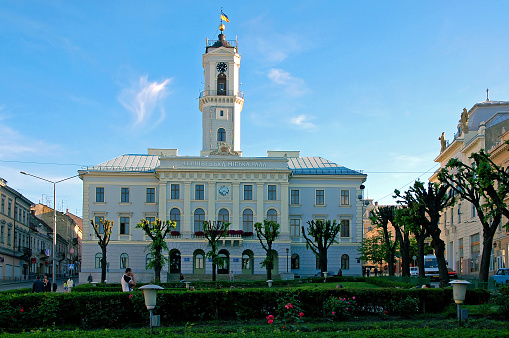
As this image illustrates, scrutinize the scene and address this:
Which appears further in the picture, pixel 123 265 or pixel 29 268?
pixel 29 268

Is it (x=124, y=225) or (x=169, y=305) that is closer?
(x=169, y=305)

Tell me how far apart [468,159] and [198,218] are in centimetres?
2956

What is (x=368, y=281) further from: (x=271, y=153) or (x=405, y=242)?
(x=271, y=153)

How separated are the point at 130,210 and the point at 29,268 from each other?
67.5 feet

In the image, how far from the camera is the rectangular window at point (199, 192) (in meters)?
67.0

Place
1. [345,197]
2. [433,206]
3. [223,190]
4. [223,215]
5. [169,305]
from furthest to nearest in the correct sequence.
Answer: [345,197] < [223,190] < [223,215] < [433,206] < [169,305]

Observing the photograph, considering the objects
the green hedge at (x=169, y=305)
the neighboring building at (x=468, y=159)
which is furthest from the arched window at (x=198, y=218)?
the green hedge at (x=169, y=305)

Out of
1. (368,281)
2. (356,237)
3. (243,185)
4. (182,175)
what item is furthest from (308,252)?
(368,281)

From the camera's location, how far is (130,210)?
67750 mm

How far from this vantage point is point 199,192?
220ft

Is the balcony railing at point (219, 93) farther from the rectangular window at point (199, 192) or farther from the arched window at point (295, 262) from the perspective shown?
the arched window at point (295, 262)

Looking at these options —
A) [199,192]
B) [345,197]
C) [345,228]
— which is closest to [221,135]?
[199,192]

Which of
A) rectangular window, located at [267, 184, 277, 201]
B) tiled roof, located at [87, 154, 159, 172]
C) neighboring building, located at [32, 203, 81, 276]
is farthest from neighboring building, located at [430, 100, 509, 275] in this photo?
neighboring building, located at [32, 203, 81, 276]

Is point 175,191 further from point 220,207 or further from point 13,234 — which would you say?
point 13,234
